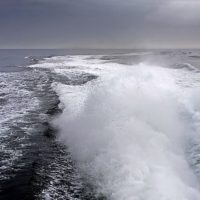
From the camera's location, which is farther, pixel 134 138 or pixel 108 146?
pixel 134 138

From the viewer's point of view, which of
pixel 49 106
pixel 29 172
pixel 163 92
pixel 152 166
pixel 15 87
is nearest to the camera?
pixel 152 166

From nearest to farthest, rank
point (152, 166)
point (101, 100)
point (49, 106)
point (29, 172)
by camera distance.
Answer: point (152, 166) < point (29, 172) < point (101, 100) < point (49, 106)

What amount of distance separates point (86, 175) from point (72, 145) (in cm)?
283

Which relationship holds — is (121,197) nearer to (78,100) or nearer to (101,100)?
(101,100)

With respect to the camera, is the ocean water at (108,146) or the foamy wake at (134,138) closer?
the foamy wake at (134,138)

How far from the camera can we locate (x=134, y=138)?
40.0 feet

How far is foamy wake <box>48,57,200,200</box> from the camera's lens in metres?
9.13

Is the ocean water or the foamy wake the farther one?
the ocean water

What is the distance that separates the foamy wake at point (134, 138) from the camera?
9.13m

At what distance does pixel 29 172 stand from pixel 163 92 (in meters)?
9.86

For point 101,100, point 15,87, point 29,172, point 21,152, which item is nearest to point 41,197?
point 29,172

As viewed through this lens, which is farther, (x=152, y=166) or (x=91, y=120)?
(x=91, y=120)

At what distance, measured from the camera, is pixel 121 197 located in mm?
8711

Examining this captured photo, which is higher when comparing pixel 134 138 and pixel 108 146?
pixel 134 138
